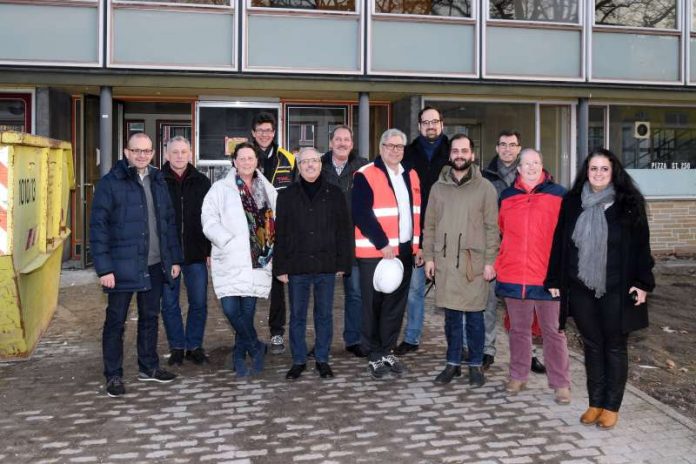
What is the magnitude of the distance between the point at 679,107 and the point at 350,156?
1044 cm

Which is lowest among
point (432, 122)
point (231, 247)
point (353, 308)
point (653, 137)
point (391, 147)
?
point (353, 308)

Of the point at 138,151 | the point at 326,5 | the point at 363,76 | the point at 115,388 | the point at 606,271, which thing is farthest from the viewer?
the point at 326,5

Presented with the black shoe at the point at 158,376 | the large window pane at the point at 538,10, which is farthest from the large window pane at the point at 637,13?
the black shoe at the point at 158,376

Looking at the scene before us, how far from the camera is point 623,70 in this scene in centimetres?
1274

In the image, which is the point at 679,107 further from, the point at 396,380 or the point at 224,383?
the point at 224,383

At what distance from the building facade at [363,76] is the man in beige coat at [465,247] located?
6.64 metres

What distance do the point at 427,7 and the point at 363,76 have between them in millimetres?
1818

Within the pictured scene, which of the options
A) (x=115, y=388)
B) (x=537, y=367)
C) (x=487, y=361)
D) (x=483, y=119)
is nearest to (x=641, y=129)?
(x=483, y=119)

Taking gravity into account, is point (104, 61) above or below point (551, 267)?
above

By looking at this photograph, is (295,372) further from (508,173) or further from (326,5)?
(326,5)

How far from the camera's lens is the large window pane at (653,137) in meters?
13.6

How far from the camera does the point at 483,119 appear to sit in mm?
12742

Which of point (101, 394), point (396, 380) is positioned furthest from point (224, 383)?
point (396, 380)

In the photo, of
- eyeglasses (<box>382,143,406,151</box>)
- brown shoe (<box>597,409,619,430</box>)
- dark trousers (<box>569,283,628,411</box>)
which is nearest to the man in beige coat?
eyeglasses (<box>382,143,406,151</box>)
